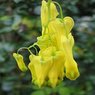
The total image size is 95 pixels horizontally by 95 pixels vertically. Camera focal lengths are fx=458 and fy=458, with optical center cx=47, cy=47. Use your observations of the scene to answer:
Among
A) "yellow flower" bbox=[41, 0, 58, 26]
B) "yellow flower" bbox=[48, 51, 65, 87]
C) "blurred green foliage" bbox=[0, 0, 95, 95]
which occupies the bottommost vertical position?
"blurred green foliage" bbox=[0, 0, 95, 95]

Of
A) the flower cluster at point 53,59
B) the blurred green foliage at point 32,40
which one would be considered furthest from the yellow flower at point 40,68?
the blurred green foliage at point 32,40

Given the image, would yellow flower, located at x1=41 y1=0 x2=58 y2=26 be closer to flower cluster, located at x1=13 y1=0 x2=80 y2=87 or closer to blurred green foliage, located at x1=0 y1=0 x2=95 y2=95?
flower cluster, located at x1=13 y1=0 x2=80 y2=87

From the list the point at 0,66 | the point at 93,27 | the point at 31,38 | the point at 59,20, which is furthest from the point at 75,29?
the point at 59,20

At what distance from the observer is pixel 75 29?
219cm

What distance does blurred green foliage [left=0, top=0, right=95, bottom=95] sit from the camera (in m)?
2.03

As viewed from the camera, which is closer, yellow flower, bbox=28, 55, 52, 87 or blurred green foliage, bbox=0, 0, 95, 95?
yellow flower, bbox=28, 55, 52, 87

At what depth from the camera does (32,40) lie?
1.99 metres

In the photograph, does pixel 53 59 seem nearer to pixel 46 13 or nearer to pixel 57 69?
pixel 57 69

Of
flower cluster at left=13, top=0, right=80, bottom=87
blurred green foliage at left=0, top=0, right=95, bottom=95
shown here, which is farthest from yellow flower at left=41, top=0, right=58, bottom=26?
blurred green foliage at left=0, top=0, right=95, bottom=95

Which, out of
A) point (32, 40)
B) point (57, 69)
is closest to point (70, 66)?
point (57, 69)

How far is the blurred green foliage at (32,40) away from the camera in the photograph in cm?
203

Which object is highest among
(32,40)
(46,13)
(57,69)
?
(46,13)

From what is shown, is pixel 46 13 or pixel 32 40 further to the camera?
pixel 32 40

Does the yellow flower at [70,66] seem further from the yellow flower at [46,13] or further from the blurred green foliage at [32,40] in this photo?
the blurred green foliage at [32,40]
